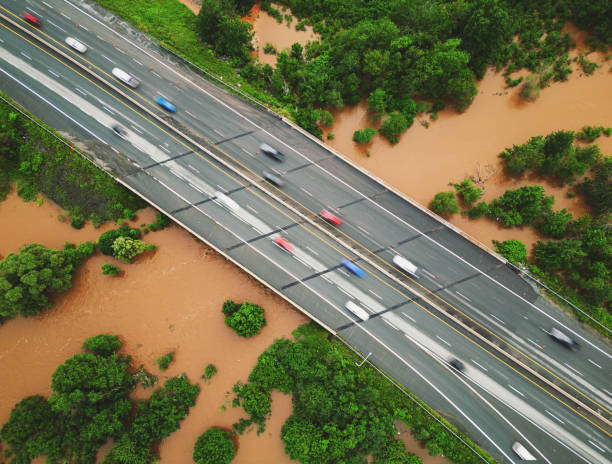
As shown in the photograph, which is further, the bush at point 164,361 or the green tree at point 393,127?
the green tree at point 393,127

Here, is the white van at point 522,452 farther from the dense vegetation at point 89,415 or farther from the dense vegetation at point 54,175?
the dense vegetation at point 54,175

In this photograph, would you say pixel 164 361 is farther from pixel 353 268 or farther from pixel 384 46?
pixel 384 46

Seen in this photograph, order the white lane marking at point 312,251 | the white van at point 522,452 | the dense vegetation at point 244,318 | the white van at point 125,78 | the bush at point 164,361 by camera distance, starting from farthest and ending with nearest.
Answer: the white van at point 125,78 < the white lane marking at point 312,251 < the bush at point 164,361 < the dense vegetation at point 244,318 < the white van at point 522,452

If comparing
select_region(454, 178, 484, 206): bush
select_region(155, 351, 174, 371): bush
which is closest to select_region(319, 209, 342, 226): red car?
select_region(454, 178, 484, 206): bush

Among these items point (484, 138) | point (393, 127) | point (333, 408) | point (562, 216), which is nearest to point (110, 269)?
point (333, 408)

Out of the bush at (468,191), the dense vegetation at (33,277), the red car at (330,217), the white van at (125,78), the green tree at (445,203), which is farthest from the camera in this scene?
the white van at (125,78)

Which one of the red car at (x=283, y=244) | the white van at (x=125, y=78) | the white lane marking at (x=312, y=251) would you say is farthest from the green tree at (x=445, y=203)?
the white van at (x=125, y=78)

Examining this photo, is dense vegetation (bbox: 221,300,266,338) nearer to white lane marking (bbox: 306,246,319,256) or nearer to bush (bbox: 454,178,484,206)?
white lane marking (bbox: 306,246,319,256)
